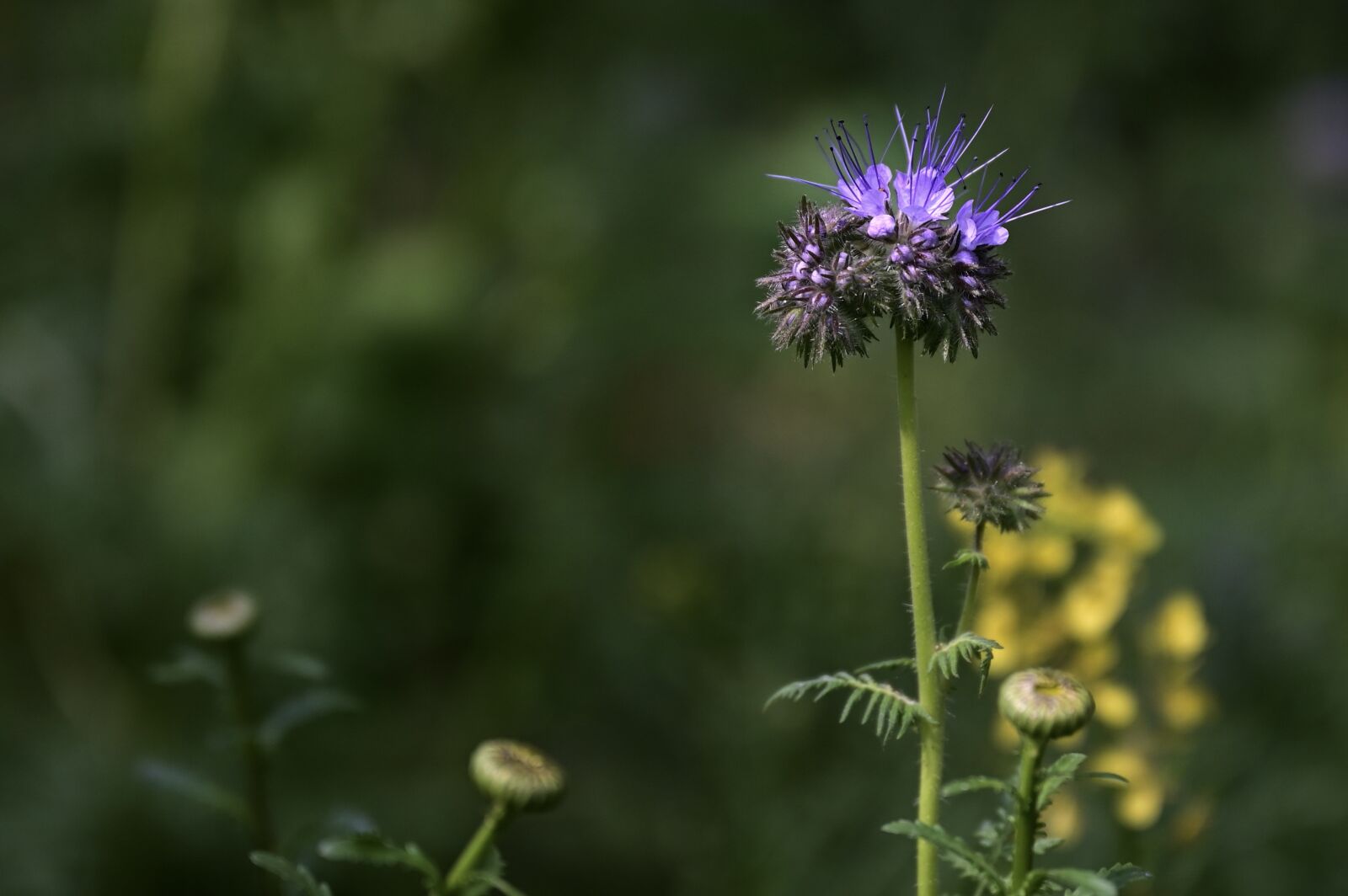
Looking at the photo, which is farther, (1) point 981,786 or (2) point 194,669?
(2) point 194,669

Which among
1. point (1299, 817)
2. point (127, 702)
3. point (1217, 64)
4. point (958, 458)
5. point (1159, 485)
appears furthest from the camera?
point (1217, 64)

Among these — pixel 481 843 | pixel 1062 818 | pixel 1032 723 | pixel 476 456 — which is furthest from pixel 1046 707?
pixel 476 456

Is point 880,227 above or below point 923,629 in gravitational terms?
above

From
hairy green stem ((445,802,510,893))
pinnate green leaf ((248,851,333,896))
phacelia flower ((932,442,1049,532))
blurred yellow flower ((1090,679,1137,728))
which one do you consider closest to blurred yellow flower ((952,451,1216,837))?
blurred yellow flower ((1090,679,1137,728))

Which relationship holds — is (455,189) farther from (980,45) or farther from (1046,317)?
(1046,317)

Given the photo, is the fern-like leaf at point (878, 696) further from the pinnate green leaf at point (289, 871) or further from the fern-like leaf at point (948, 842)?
the pinnate green leaf at point (289, 871)

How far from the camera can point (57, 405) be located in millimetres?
2789

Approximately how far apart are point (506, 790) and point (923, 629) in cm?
29

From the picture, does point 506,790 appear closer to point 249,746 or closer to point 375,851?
point 375,851

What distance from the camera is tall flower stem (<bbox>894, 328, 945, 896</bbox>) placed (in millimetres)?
837

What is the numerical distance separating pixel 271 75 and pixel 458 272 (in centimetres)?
59

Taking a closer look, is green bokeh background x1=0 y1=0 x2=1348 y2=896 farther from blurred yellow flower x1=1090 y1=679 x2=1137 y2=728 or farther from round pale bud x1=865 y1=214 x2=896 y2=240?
round pale bud x1=865 y1=214 x2=896 y2=240

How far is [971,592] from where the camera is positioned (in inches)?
35.2

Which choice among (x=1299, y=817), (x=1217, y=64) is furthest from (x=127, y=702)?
(x=1217, y=64)
